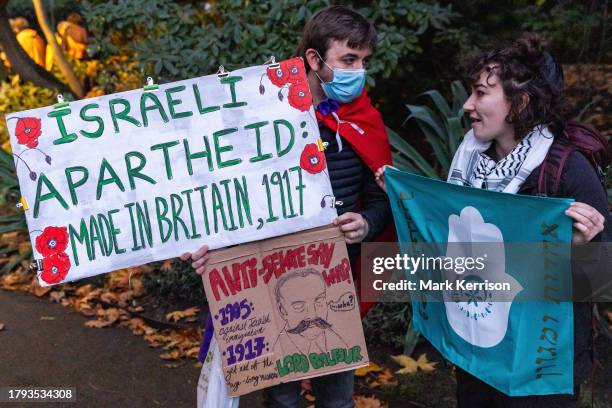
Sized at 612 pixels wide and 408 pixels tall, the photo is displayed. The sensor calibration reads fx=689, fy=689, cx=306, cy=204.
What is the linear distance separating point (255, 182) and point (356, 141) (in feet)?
1.43

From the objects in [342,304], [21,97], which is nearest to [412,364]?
[342,304]

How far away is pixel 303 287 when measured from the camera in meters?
2.65

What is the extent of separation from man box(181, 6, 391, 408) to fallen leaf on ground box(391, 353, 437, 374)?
136 centimetres

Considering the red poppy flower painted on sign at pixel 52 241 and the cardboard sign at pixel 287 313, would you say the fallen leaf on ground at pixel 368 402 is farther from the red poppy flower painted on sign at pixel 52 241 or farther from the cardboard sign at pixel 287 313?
the red poppy flower painted on sign at pixel 52 241

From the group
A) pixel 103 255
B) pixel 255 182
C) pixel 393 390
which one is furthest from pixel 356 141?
pixel 393 390

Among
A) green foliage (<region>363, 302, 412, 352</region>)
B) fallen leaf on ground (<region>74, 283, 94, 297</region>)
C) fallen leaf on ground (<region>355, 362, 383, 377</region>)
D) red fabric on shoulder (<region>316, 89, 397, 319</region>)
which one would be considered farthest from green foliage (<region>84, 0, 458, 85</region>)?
red fabric on shoulder (<region>316, 89, 397, 319</region>)

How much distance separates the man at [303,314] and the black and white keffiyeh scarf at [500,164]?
676mm

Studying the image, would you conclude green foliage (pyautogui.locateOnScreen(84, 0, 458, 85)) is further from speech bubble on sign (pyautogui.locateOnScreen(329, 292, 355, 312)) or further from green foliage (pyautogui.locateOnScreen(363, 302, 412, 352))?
speech bubble on sign (pyautogui.locateOnScreen(329, 292, 355, 312))

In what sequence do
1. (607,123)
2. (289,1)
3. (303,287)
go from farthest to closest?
1. (607,123)
2. (289,1)
3. (303,287)

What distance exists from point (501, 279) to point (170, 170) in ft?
4.07

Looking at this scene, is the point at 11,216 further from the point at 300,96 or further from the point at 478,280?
the point at 478,280

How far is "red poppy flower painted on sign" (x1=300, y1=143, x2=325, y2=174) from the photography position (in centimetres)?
258

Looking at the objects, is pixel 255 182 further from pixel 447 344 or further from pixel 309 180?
pixel 447 344

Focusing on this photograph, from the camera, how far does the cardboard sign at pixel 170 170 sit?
241 cm
